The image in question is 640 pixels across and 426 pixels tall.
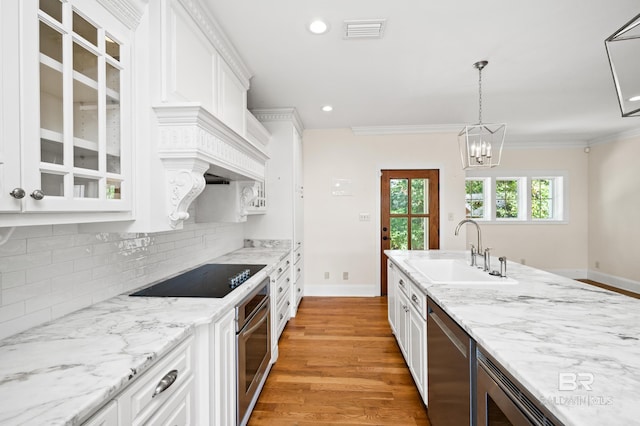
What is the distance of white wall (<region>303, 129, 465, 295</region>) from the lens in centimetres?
454

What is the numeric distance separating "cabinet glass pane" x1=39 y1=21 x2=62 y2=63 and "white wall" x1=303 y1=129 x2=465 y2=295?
3.74 meters

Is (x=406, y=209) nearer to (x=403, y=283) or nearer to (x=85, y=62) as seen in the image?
(x=403, y=283)

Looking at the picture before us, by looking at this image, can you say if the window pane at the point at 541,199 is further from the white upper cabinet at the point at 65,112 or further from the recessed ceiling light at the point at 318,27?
the white upper cabinet at the point at 65,112

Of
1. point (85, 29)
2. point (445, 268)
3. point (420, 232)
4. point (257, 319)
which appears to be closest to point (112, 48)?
point (85, 29)

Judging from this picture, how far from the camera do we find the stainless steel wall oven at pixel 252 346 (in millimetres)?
1584

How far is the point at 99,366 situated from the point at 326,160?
4.04m

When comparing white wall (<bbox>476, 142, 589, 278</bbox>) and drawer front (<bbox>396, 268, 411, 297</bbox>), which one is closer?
drawer front (<bbox>396, 268, 411, 297</bbox>)

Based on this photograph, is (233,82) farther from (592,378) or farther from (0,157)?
(592,378)

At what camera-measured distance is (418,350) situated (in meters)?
1.91

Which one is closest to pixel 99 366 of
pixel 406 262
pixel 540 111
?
pixel 406 262

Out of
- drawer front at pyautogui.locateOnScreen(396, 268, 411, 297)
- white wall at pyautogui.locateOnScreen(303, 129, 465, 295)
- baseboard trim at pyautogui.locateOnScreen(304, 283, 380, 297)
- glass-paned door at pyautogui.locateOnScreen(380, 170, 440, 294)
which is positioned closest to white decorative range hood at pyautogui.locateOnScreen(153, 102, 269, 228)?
drawer front at pyautogui.locateOnScreen(396, 268, 411, 297)

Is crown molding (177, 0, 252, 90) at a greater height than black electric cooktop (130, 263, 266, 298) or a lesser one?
greater

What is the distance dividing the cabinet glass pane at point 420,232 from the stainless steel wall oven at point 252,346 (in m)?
3.11

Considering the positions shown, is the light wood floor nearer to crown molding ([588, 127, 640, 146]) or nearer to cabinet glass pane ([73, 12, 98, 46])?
cabinet glass pane ([73, 12, 98, 46])
